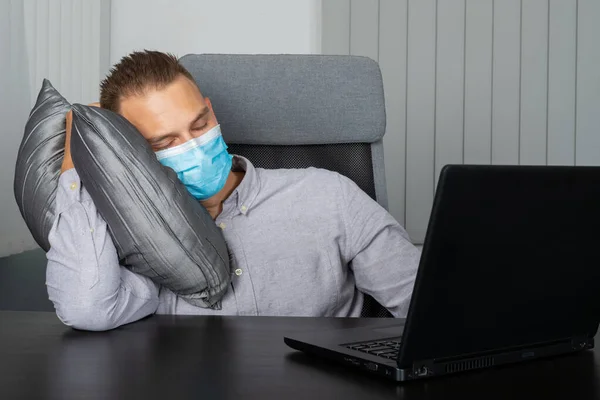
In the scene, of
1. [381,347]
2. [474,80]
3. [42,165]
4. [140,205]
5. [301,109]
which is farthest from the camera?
[474,80]

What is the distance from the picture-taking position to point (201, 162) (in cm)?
135

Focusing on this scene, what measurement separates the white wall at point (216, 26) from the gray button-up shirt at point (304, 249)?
1.91 m

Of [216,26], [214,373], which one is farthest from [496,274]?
[216,26]

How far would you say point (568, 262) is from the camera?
74 centimetres

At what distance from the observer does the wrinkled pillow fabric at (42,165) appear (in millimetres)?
1291

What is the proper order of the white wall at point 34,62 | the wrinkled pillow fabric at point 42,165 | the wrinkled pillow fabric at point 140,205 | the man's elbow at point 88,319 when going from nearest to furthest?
the man's elbow at point 88,319 < the wrinkled pillow fabric at point 140,205 < the wrinkled pillow fabric at point 42,165 < the white wall at point 34,62

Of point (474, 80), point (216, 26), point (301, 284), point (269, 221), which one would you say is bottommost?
point (301, 284)

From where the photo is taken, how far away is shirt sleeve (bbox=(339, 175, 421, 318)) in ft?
4.33

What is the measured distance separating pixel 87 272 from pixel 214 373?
443 mm

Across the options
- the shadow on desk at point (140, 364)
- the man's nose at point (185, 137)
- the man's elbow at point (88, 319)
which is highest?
the man's nose at point (185, 137)

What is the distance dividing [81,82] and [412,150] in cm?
142

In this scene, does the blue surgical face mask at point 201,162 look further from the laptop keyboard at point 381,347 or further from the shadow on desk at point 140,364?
the laptop keyboard at point 381,347

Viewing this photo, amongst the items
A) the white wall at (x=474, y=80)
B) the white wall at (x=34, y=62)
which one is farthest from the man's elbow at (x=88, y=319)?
the white wall at (x=474, y=80)

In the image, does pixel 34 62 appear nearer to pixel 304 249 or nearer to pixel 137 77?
pixel 137 77
